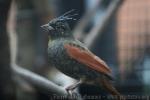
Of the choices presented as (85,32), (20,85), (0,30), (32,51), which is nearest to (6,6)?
(0,30)

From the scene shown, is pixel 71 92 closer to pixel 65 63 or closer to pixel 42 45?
pixel 65 63

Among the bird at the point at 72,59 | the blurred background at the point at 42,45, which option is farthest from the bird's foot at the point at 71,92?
the blurred background at the point at 42,45

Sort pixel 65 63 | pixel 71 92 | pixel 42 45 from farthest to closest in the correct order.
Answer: pixel 42 45, pixel 71 92, pixel 65 63

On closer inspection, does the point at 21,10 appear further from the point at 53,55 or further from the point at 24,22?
the point at 53,55

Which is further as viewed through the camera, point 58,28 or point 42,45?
point 42,45

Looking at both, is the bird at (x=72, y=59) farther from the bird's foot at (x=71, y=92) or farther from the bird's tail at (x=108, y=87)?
the bird's foot at (x=71, y=92)

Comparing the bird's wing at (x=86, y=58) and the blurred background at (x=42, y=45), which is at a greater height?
the blurred background at (x=42, y=45)

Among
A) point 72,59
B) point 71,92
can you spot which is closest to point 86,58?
point 72,59

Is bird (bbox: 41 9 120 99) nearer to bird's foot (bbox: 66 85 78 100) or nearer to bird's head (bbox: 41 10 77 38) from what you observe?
bird's head (bbox: 41 10 77 38)

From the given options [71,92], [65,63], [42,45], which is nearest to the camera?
[65,63]
